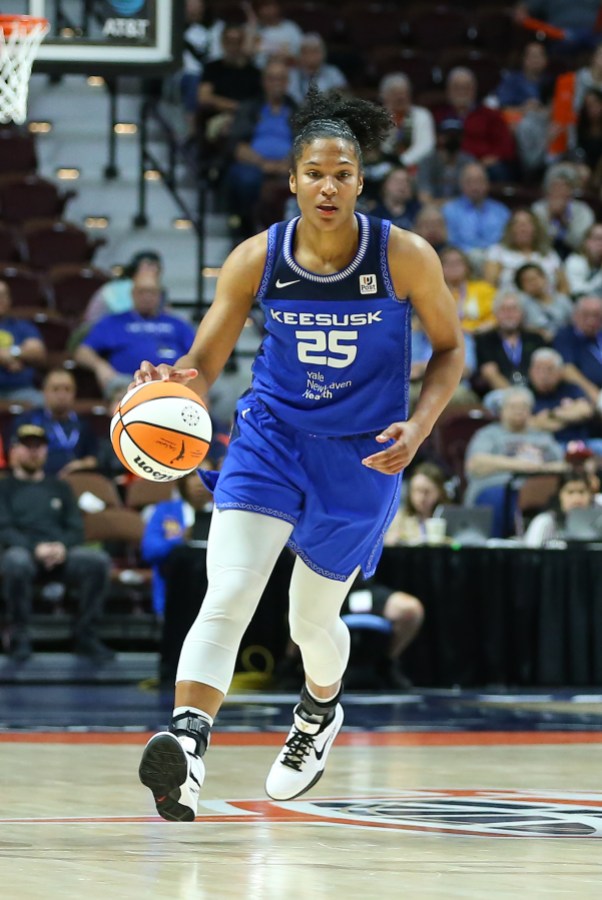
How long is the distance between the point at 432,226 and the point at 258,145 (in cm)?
205

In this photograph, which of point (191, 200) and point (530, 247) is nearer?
point (530, 247)

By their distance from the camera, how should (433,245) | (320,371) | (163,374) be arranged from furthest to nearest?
(433,245), (320,371), (163,374)

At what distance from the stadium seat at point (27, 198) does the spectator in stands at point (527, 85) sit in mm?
4879

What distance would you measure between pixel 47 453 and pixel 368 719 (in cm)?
418

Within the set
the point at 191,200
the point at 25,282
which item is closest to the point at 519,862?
the point at 25,282

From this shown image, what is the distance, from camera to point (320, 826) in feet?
14.6

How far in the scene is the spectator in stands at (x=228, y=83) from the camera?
14.8 m

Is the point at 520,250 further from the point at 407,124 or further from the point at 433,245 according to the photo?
the point at 407,124

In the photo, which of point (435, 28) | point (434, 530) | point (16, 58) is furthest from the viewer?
point (435, 28)

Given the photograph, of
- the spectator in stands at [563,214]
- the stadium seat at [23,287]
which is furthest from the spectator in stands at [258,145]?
the spectator in stands at [563,214]

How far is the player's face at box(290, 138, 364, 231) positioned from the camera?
464 centimetres

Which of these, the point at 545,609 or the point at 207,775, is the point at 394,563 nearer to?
the point at 545,609

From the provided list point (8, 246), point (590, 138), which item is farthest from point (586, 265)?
point (8, 246)

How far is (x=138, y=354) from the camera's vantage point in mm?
12078
